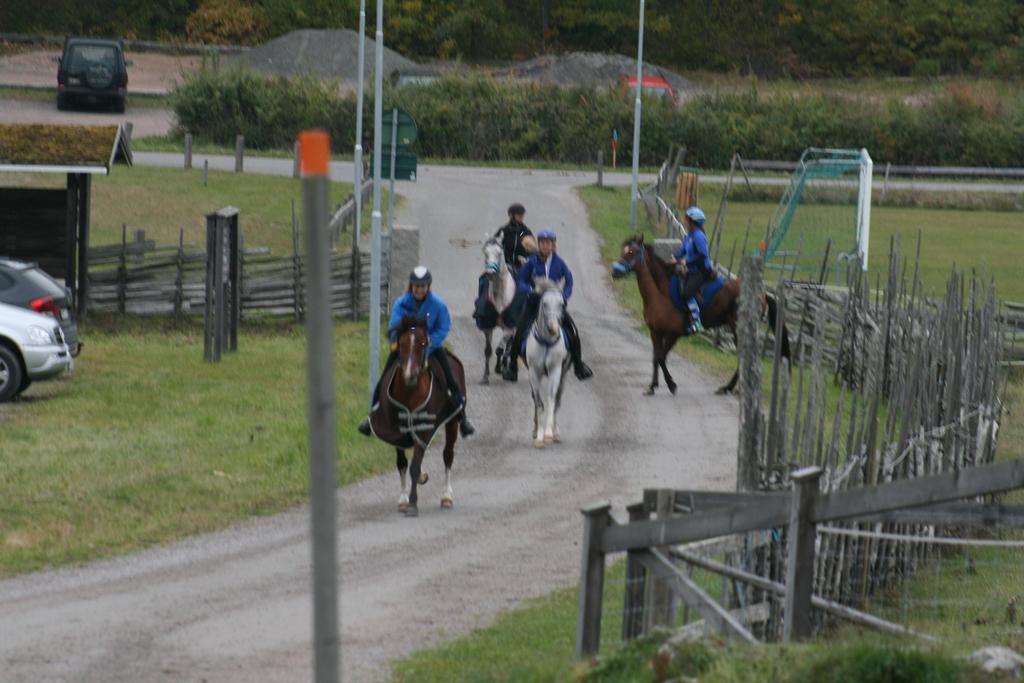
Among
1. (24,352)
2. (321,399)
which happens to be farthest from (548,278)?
(321,399)

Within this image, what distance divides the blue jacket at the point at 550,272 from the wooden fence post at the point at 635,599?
446 inches

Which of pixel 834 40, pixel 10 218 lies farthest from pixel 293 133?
pixel 834 40

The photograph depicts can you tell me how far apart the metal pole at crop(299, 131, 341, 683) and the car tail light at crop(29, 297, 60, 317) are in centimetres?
1933

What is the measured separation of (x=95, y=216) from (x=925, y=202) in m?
26.0

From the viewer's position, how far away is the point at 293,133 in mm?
60156

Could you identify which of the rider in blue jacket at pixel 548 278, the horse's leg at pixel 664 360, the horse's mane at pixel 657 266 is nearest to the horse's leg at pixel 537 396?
the rider in blue jacket at pixel 548 278

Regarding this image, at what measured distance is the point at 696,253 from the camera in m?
24.2

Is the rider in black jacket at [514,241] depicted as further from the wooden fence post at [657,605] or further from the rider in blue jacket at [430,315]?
the wooden fence post at [657,605]

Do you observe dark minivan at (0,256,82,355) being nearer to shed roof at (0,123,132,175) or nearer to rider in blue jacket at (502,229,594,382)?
shed roof at (0,123,132,175)

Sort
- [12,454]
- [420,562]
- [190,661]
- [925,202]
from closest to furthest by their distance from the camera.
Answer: [190,661]
[420,562]
[12,454]
[925,202]

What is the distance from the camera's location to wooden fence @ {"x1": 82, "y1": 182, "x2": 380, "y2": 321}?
3048 centimetres

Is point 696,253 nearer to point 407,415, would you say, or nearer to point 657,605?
point 407,415

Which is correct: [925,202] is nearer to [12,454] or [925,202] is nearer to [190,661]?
→ [12,454]

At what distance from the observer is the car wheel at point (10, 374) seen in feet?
75.0
